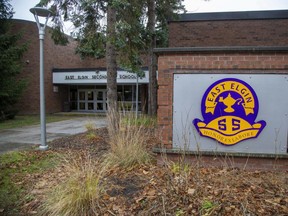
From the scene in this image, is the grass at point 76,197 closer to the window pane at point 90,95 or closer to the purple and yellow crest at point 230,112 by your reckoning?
the purple and yellow crest at point 230,112

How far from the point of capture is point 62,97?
961 inches

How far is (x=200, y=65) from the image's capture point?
→ 15.8 feet

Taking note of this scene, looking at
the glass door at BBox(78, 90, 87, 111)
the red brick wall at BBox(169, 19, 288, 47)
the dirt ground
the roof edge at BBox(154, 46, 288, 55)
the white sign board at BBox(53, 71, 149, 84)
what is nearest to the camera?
the dirt ground

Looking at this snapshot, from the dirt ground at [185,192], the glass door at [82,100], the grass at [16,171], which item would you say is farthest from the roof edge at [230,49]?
the glass door at [82,100]

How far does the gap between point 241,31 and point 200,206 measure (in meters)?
11.0

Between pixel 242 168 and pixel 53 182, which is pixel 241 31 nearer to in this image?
pixel 242 168

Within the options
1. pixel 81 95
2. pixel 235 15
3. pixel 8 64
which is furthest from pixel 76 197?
pixel 81 95

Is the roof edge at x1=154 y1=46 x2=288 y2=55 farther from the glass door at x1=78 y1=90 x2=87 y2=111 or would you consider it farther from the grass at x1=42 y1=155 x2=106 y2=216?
the glass door at x1=78 y1=90 x2=87 y2=111

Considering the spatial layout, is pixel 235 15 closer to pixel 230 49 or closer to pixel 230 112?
pixel 230 49

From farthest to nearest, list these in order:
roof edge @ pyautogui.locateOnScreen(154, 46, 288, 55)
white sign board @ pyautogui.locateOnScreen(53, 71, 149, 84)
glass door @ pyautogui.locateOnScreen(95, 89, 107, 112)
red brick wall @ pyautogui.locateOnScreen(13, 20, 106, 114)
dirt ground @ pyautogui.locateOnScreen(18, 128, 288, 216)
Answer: glass door @ pyautogui.locateOnScreen(95, 89, 107, 112) < red brick wall @ pyautogui.locateOnScreen(13, 20, 106, 114) < white sign board @ pyautogui.locateOnScreen(53, 71, 149, 84) < roof edge @ pyautogui.locateOnScreen(154, 46, 288, 55) < dirt ground @ pyautogui.locateOnScreen(18, 128, 288, 216)

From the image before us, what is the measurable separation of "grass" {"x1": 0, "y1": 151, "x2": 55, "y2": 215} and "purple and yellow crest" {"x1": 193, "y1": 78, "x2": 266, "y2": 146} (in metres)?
3.35

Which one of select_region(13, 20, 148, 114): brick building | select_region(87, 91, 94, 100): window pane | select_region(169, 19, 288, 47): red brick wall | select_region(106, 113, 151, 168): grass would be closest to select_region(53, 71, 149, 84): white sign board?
select_region(13, 20, 148, 114): brick building

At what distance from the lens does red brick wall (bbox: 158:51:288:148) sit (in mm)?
4629

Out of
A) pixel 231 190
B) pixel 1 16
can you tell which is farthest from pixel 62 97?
pixel 231 190
